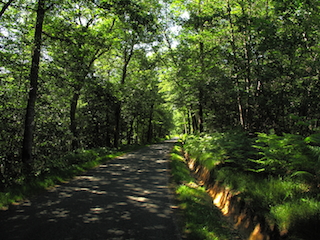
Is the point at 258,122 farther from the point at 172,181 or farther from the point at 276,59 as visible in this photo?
the point at 172,181

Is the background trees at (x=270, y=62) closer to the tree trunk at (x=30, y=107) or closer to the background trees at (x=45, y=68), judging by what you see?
the background trees at (x=45, y=68)

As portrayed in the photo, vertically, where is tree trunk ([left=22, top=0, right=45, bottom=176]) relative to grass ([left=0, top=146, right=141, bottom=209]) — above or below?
above

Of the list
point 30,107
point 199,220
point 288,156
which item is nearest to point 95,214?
point 199,220

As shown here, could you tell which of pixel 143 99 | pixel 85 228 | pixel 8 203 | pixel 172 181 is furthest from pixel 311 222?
pixel 143 99

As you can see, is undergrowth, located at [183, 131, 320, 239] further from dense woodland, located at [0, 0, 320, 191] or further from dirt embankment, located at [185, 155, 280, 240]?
dense woodland, located at [0, 0, 320, 191]

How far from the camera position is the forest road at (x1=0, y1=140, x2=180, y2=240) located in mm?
3814

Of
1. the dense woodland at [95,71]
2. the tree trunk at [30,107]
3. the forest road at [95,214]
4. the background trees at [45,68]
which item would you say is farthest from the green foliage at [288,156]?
the tree trunk at [30,107]

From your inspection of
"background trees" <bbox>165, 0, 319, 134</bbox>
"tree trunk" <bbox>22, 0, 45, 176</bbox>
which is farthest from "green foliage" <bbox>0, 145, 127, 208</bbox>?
"background trees" <bbox>165, 0, 319, 134</bbox>

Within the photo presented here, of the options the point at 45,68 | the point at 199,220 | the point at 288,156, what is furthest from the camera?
the point at 45,68

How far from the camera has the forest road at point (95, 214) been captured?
12.5ft

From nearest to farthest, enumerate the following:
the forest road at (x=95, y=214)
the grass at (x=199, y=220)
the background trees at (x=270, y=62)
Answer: the forest road at (x=95, y=214)
the grass at (x=199, y=220)
the background trees at (x=270, y=62)

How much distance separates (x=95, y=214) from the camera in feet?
15.2

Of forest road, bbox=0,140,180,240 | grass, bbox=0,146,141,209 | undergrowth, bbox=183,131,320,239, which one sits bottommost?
forest road, bbox=0,140,180,240

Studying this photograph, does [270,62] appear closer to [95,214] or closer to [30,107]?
[95,214]
